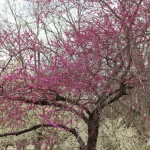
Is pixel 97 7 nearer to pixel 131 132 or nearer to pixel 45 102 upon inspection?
pixel 45 102

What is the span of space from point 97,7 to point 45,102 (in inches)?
84.4

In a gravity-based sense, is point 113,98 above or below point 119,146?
above

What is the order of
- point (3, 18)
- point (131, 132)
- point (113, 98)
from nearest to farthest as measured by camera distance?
point (113, 98) → point (131, 132) → point (3, 18)

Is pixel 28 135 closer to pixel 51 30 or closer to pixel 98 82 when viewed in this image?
pixel 51 30

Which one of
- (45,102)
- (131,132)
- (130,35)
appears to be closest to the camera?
(130,35)

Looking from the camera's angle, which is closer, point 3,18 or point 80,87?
point 80,87

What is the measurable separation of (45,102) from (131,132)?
9881 millimetres

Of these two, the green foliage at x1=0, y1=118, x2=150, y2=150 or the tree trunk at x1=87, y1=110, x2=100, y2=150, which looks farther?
the green foliage at x1=0, y1=118, x2=150, y2=150

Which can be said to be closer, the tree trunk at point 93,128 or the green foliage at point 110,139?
the tree trunk at point 93,128

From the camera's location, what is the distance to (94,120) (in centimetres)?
583

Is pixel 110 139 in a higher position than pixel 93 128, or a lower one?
lower

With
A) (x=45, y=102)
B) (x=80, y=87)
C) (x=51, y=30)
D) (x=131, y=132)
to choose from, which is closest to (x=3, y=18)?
(x=51, y=30)

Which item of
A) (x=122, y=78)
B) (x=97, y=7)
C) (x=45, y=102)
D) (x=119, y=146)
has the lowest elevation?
(x=119, y=146)

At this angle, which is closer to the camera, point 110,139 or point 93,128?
point 93,128
